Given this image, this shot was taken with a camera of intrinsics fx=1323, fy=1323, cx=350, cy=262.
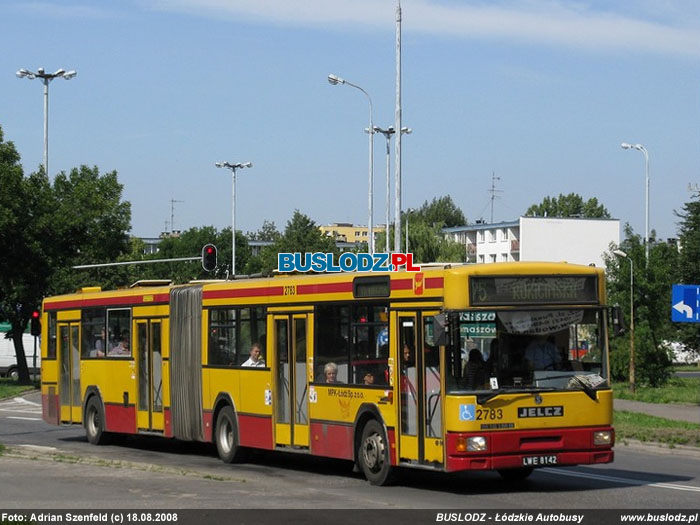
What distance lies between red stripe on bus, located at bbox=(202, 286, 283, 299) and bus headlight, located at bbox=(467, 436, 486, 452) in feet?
16.1

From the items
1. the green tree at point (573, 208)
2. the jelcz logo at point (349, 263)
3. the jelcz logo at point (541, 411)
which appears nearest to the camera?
the jelcz logo at point (541, 411)

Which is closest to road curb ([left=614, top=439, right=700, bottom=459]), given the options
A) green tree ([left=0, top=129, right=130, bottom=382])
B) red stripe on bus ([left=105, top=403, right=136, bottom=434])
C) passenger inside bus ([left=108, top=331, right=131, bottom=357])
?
red stripe on bus ([left=105, top=403, right=136, bottom=434])

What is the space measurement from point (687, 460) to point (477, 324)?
7.34m

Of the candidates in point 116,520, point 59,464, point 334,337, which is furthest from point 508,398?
point 59,464

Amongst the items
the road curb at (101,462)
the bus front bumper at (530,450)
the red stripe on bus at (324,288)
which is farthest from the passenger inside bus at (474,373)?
the road curb at (101,462)

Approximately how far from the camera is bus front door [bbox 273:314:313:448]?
1811 cm

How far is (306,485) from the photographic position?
16.4 metres

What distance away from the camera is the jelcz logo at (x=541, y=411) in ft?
49.3

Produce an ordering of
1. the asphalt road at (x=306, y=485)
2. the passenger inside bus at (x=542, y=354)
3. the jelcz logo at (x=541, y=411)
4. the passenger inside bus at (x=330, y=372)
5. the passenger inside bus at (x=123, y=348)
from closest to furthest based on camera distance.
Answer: the asphalt road at (x=306, y=485), the jelcz logo at (x=541, y=411), the passenger inside bus at (x=542, y=354), the passenger inside bus at (x=330, y=372), the passenger inside bus at (x=123, y=348)

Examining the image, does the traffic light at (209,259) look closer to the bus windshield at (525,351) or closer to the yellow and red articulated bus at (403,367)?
the yellow and red articulated bus at (403,367)

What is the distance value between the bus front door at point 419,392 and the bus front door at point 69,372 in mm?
10920

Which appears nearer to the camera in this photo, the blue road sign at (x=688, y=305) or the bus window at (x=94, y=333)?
the bus window at (x=94, y=333)

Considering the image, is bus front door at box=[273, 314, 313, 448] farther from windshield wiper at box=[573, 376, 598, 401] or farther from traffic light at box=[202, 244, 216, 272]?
traffic light at box=[202, 244, 216, 272]

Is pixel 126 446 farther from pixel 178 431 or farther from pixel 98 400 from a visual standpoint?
pixel 178 431
